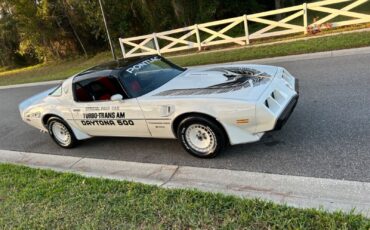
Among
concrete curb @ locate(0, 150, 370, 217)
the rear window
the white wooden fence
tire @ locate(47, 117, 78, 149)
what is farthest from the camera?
the white wooden fence

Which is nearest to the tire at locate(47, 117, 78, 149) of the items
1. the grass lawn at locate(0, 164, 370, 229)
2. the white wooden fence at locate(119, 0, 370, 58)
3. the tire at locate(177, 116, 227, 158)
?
the grass lawn at locate(0, 164, 370, 229)

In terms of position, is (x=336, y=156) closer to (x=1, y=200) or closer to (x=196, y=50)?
(x=1, y=200)

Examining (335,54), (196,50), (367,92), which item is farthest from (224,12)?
(367,92)

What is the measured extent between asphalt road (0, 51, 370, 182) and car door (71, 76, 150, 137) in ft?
1.50

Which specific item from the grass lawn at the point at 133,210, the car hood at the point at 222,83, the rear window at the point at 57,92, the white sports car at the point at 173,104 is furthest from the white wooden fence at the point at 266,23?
the grass lawn at the point at 133,210

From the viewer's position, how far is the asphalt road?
3.56 m

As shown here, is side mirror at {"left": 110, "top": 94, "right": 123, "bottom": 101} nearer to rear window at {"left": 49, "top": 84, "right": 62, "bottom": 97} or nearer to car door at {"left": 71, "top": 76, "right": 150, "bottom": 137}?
car door at {"left": 71, "top": 76, "right": 150, "bottom": 137}

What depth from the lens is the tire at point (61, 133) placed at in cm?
542

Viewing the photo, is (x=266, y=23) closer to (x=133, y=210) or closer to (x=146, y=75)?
(x=146, y=75)

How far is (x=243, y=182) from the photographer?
3500mm

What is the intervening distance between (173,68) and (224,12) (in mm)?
14673

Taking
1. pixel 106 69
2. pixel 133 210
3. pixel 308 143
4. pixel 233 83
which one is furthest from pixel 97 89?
pixel 308 143

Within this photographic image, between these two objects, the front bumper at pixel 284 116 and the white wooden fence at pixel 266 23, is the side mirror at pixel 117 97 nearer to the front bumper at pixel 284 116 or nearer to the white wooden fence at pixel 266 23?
the front bumper at pixel 284 116

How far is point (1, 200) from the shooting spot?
13.1ft
